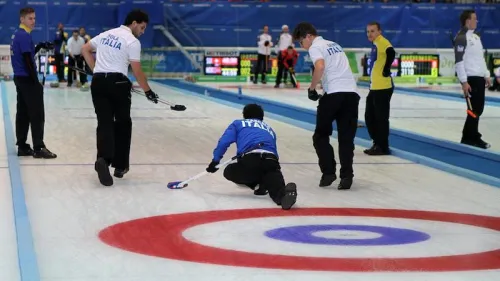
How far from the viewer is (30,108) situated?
11.7m

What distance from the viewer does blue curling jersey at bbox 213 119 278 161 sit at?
8.86 m

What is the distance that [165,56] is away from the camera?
35.9 meters

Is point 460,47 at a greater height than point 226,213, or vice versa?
point 460,47

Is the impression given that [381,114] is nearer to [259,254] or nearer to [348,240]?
[348,240]

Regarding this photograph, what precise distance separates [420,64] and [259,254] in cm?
2969

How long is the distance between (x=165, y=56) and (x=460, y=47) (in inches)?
935

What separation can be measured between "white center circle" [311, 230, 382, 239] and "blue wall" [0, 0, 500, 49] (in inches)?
1122

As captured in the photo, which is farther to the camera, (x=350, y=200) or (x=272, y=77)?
(x=272, y=77)

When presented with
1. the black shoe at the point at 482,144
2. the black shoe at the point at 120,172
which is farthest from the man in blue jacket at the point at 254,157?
the black shoe at the point at 482,144

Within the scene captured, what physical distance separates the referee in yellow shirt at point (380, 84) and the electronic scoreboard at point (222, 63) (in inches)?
889

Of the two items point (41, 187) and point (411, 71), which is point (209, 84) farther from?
point (41, 187)

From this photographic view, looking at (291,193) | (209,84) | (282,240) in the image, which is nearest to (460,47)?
(291,193)

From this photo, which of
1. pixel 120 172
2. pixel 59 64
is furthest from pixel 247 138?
pixel 59 64

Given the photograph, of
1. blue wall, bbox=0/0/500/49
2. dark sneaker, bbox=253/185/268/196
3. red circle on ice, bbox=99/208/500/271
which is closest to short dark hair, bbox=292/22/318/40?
dark sneaker, bbox=253/185/268/196
